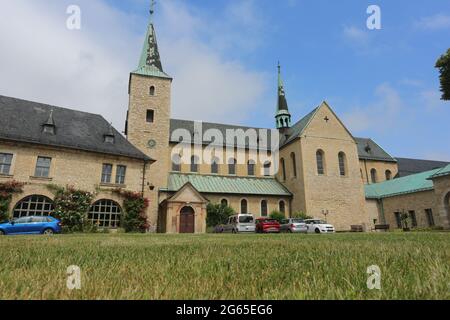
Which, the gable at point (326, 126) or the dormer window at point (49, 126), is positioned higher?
the gable at point (326, 126)

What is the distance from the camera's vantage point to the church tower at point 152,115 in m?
32.6

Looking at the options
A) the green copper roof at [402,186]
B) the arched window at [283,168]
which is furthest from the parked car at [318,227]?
the green copper roof at [402,186]

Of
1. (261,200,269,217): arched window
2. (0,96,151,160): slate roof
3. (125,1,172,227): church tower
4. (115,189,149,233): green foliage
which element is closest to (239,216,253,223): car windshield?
(261,200,269,217): arched window

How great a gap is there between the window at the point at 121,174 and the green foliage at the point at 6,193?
716 centimetres

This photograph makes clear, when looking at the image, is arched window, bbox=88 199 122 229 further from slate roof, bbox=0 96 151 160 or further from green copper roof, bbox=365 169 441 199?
green copper roof, bbox=365 169 441 199

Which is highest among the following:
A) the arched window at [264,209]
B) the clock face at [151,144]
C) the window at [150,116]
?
the window at [150,116]

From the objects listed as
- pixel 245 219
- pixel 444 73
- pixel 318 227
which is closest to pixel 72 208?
pixel 245 219

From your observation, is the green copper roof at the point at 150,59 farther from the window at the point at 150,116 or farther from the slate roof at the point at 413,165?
the slate roof at the point at 413,165

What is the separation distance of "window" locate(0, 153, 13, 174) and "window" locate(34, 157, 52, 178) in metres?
1.80

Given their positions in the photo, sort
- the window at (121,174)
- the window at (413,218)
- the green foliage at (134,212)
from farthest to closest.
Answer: the window at (413,218) → the window at (121,174) → the green foliage at (134,212)

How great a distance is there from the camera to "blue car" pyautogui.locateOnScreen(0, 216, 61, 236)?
18.0 meters

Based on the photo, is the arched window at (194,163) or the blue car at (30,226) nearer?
the blue car at (30,226)

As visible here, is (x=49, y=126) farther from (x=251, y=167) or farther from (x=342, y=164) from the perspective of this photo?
(x=342, y=164)
